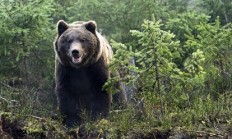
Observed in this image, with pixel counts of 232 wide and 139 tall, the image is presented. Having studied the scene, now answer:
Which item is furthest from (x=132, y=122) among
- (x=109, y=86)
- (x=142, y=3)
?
(x=142, y=3)

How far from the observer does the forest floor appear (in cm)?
638

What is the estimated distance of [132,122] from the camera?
685cm

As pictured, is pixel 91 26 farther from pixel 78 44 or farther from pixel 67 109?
pixel 67 109

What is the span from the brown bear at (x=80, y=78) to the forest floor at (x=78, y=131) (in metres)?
0.70

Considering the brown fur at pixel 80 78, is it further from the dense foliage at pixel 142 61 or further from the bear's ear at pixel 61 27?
the dense foliage at pixel 142 61

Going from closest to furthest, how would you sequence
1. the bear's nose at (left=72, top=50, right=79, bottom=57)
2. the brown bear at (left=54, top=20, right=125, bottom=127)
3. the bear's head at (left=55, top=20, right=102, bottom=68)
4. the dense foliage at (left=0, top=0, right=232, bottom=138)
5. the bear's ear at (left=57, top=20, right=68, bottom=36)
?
the dense foliage at (left=0, top=0, right=232, bottom=138) < the bear's nose at (left=72, top=50, right=79, bottom=57) < the bear's head at (left=55, top=20, right=102, bottom=68) < the brown bear at (left=54, top=20, right=125, bottom=127) < the bear's ear at (left=57, top=20, right=68, bottom=36)

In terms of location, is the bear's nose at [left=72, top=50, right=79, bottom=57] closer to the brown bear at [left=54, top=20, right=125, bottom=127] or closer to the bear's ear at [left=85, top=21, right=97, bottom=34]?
the brown bear at [left=54, top=20, right=125, bottom=127]

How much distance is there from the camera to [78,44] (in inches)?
304

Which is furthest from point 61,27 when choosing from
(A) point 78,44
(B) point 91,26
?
(A) point 78,44

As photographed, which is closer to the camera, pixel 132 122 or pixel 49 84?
pixel 132 122

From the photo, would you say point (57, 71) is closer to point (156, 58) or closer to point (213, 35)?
point (156, 58)

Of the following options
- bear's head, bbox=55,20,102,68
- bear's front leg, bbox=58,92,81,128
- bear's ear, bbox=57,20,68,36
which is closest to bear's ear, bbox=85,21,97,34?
bear's head, bbox=55,20,102,68

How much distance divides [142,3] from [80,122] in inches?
132

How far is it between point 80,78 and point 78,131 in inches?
43.8
